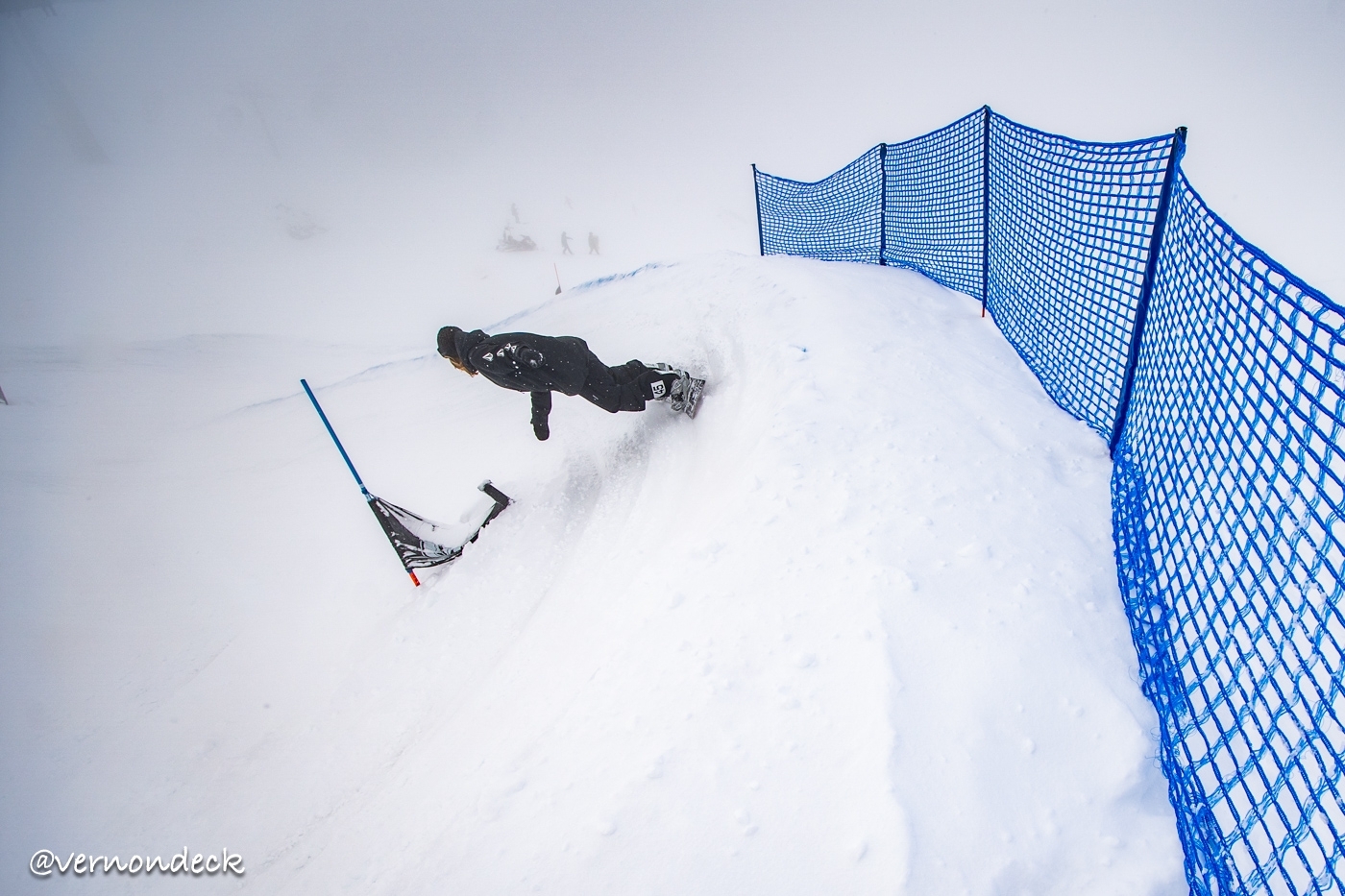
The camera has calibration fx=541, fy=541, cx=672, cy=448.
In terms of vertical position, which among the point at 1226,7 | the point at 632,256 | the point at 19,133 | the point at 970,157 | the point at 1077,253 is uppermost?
the point at 19,133

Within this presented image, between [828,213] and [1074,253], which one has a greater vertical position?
[1074,253]

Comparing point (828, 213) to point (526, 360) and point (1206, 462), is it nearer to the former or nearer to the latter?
point (526, 360)

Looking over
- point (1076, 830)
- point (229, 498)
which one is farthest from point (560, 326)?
point (1076, 830)

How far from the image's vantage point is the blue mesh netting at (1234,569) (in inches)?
58.0

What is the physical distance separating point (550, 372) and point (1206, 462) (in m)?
3.47

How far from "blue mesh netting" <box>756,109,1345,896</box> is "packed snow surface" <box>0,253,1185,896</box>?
0.15m

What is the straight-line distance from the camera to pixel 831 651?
76.7 inches

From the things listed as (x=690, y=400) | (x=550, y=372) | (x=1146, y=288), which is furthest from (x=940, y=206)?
(x=550, y=372)

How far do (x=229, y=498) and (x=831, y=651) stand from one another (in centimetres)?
609

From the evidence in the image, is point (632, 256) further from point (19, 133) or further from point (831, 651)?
point (19, 133)

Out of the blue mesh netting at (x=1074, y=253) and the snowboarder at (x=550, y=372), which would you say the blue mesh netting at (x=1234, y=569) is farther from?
the snowboarder at (x=550, y=372)

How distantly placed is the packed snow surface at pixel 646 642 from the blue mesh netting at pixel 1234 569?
0.43 feet

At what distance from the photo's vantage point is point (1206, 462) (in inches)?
89.1

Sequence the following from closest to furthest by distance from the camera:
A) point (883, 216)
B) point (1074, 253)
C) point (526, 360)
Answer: point (526, 360)
point (1074, 253)
point (883, 216)
